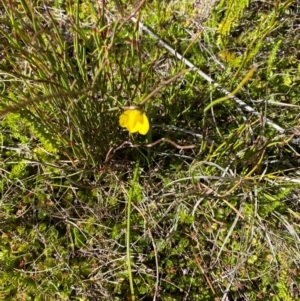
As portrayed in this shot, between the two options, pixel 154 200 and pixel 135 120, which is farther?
pixel 154 200

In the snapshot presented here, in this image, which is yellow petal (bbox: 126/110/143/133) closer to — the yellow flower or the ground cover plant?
the yellow flower

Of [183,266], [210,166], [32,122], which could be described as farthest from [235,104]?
[32,122]

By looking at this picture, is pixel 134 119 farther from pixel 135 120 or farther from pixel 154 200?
pixel 154 200

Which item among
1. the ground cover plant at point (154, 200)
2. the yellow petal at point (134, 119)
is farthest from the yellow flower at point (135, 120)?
the ground cover plant at point (154, 200)

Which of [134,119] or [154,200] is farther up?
[134,119]

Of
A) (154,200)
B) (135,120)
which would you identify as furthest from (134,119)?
(154,200)

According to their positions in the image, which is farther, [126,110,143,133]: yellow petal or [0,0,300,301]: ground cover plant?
[0,0,300,301]: ground cover plant

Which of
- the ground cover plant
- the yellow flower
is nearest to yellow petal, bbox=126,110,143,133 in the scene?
the yellow flower

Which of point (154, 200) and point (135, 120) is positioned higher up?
point (135, 120)

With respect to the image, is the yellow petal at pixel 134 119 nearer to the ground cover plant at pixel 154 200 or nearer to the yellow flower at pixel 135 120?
the yellow flower at pixel 135 120
